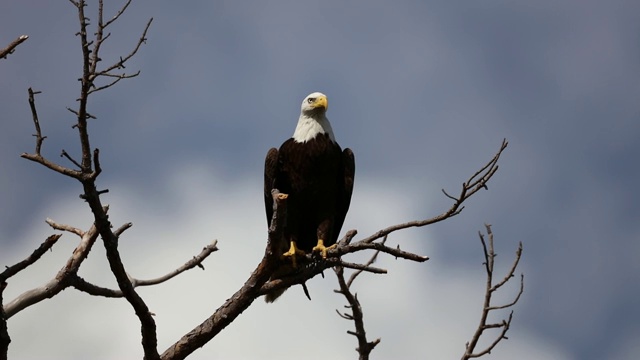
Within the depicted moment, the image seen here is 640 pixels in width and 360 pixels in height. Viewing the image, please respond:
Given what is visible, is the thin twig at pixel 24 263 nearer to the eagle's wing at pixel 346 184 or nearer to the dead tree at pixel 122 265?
the dead tree at pixel 122 265

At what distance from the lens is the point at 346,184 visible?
23.2 feet

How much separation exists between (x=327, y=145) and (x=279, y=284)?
1.94m

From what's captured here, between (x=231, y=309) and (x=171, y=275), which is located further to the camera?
(x=171, y=275)

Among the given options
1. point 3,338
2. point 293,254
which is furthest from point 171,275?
point 3,338

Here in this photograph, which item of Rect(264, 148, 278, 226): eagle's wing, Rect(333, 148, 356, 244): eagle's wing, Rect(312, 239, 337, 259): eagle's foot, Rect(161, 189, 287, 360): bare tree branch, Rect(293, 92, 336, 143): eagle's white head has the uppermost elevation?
Rect(293, 92, 336, 143): eagle's white head

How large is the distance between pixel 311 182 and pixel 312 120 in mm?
847

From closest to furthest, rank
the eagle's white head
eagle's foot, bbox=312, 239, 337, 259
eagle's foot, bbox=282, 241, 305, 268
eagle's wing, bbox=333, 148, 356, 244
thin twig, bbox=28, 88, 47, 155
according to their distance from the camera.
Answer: thin twig, bbox=28, 88, 47, 155, eagle's foot, bbox=312, 239, 337, 259, eagle's foot, bbox=282, 241, 305, 268, eagle's wing, bbox=333, 148, 356, 244, the eagle's white head

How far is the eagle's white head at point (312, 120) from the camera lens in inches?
285

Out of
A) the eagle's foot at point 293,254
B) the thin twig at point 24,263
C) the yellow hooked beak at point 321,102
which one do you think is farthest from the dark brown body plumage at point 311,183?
the thin twig at point 24,263

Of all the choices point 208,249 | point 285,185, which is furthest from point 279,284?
point 285,185

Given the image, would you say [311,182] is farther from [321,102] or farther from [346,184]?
[321,102]

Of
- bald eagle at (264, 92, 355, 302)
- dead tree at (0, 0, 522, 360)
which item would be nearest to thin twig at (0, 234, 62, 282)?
dead tree at (0, 0, 522, 360)

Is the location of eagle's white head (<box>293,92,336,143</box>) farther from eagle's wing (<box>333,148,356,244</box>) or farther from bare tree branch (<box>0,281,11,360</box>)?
bare tree branch (<box>0,281,11,360</box>)

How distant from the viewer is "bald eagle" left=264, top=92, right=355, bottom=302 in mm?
6844
